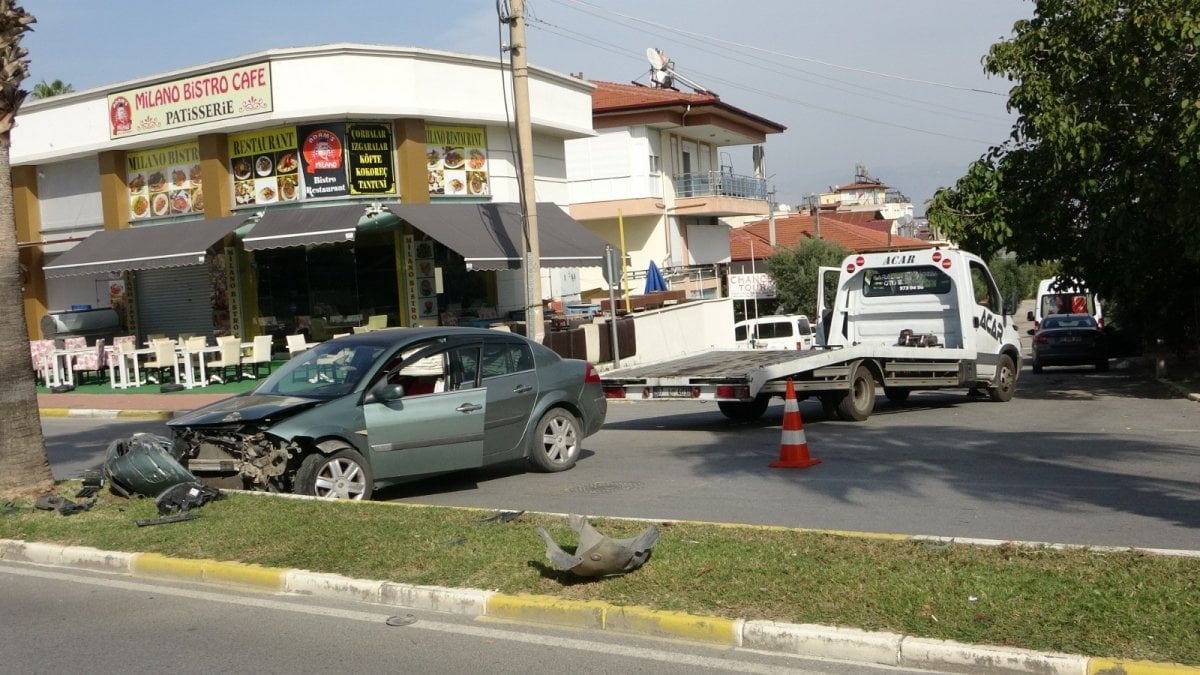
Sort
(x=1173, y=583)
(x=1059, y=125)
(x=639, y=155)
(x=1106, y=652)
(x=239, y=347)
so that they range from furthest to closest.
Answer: (x=639, y=155)
(x=239, y=347)
(x=1059, y=125)
(x=1173, y=583)
(x=1106, y=652)

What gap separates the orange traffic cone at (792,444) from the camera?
12133mm

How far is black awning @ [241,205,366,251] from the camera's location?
24266 mm

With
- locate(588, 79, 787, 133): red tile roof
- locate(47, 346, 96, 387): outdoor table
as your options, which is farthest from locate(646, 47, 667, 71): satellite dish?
locate(47, 346, 96, 387): outdoor table

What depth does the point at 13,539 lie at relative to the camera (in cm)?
917

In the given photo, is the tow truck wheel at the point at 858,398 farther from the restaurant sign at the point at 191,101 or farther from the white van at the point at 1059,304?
the white van at the point at 1059,304

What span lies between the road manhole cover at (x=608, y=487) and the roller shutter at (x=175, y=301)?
19.8 m

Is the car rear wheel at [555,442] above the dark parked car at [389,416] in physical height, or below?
below

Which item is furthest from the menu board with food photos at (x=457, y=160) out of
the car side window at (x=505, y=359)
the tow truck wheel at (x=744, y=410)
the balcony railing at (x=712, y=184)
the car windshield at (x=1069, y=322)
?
the car side window at (x=505, y=359)

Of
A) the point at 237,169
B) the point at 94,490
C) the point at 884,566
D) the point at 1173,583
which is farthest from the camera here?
the point at 237,169

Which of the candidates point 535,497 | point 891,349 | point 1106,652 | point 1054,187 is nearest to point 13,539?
point 535,497

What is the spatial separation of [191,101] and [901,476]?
2049 cm

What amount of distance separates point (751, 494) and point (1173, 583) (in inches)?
183

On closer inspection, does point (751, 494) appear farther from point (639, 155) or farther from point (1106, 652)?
point (639, 155)

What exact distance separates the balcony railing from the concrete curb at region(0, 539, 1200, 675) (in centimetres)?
3350
